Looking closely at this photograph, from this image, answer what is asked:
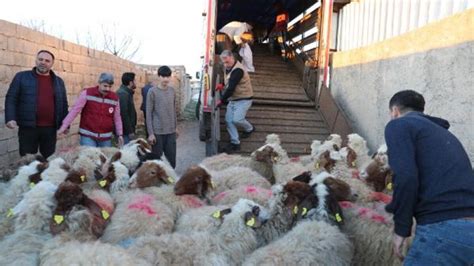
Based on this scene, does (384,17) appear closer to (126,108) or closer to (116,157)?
(126,108)

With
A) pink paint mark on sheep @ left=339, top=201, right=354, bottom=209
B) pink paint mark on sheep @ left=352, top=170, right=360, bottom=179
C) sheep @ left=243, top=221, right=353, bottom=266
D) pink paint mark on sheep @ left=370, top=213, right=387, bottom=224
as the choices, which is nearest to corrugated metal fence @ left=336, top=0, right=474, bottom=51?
pink paint mark on sheep @ left=352, top=170, right=360, bottom=179

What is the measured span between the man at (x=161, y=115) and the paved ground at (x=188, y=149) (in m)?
1.46

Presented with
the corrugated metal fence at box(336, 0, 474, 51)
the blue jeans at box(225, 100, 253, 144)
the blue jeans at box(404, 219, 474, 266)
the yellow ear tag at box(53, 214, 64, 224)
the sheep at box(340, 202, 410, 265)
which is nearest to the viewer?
the blue jeans at box(404, 219, 474, 266)

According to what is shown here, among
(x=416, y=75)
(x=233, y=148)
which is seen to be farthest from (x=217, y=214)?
(x=233, y=148)

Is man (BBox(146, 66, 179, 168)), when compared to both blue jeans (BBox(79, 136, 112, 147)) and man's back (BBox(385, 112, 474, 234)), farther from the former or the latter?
man's back (BBox(385, 112, 474, 234))

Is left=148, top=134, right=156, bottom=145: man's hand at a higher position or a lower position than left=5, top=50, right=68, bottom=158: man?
lower

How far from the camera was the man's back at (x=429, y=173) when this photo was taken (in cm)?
254

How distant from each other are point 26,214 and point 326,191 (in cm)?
249

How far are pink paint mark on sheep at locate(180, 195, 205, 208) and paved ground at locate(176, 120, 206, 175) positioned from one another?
406 cm

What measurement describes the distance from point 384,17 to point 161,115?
4.77m

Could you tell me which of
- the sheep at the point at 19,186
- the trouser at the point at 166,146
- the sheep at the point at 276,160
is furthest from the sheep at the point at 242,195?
the trouser at the point at 166,146

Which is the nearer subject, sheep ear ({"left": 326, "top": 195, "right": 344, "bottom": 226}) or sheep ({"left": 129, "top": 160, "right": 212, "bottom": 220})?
sheep ear ({"left": 326, "top": 195, "right": 344, "bottom": 226})

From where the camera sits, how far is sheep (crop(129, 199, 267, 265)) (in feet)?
9.93

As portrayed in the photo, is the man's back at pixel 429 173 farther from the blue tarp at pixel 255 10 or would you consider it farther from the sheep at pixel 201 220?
the blue tarp at pixel 255 10
